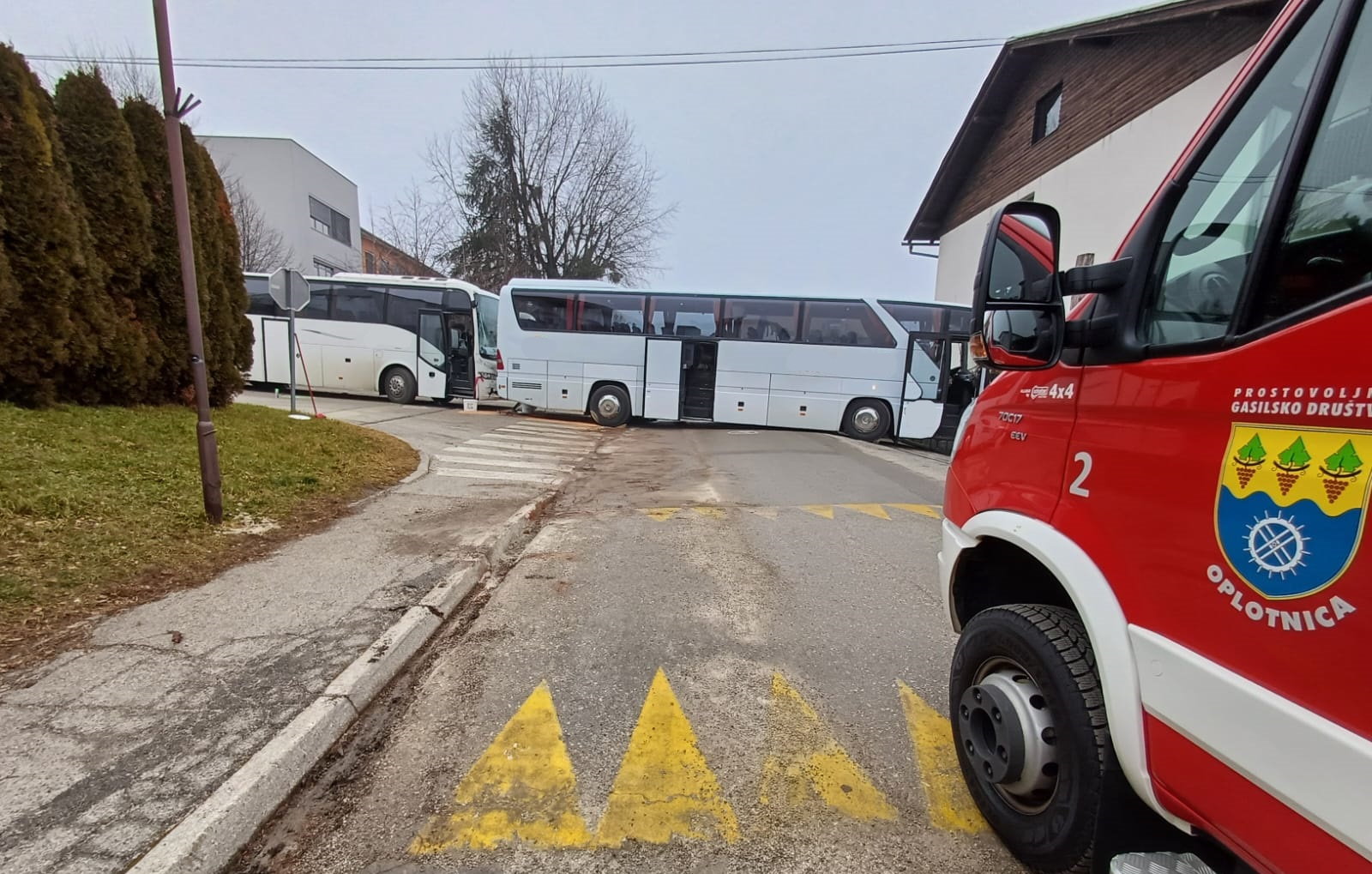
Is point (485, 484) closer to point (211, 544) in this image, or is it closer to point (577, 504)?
point (577, 504)

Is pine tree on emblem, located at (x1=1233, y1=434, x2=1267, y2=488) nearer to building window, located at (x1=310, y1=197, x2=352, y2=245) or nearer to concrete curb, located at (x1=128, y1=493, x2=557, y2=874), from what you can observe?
concrete curb, located at (x1=128, y1=493, x2=557, y2=874)

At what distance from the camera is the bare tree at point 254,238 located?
26375mm

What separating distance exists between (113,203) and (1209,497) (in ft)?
34.0

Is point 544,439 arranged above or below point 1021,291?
below

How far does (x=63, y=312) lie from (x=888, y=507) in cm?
950

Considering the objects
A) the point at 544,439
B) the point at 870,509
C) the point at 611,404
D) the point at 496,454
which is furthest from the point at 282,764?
the point at 611,404

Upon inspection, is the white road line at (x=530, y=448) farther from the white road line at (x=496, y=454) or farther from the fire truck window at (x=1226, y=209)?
the fire truck window at (x=1226, y=209)

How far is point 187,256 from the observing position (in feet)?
15.5

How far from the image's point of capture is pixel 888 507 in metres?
7.43

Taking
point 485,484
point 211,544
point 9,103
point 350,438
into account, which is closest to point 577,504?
point 485,484

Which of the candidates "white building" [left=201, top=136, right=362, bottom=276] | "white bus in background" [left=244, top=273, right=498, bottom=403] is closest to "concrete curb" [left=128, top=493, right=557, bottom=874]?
"white bus in background" [left=244, top=273, right=498, bottom=403]

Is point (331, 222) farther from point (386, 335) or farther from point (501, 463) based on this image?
point (501, 463)

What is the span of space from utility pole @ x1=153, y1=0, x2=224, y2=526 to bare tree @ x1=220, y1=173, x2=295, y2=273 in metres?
24.5

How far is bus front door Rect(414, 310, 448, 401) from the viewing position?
16812 millimetres
